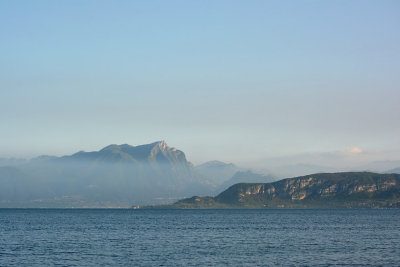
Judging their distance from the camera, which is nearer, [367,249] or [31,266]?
[31,266]

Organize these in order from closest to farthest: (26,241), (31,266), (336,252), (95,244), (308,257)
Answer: (31,266) < (308,257) < (336,252) < (95,244) < (26,241)

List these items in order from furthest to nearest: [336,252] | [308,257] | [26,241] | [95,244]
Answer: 1. [26,241]
2. [95,244]
3. [336,252]
4. [308,257]

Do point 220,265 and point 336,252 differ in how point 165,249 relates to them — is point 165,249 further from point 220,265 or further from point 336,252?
point 336,252

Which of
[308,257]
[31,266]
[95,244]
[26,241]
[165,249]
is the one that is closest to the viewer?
[31,266]

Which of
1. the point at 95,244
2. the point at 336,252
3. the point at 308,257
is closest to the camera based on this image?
the point at 308,257

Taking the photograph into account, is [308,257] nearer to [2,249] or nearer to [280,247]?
[280,247]

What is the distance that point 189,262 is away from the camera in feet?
366

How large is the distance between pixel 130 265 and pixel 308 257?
141 feet

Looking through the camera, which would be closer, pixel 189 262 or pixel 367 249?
pixel 189 262

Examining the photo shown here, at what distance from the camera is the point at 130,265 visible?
352ft

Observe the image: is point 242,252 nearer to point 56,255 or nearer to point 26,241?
point 56,255

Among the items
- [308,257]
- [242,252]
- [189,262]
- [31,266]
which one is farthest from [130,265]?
[308,257]

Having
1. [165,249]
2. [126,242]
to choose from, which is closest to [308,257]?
[165,249]

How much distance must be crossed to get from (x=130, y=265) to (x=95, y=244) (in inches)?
1736
